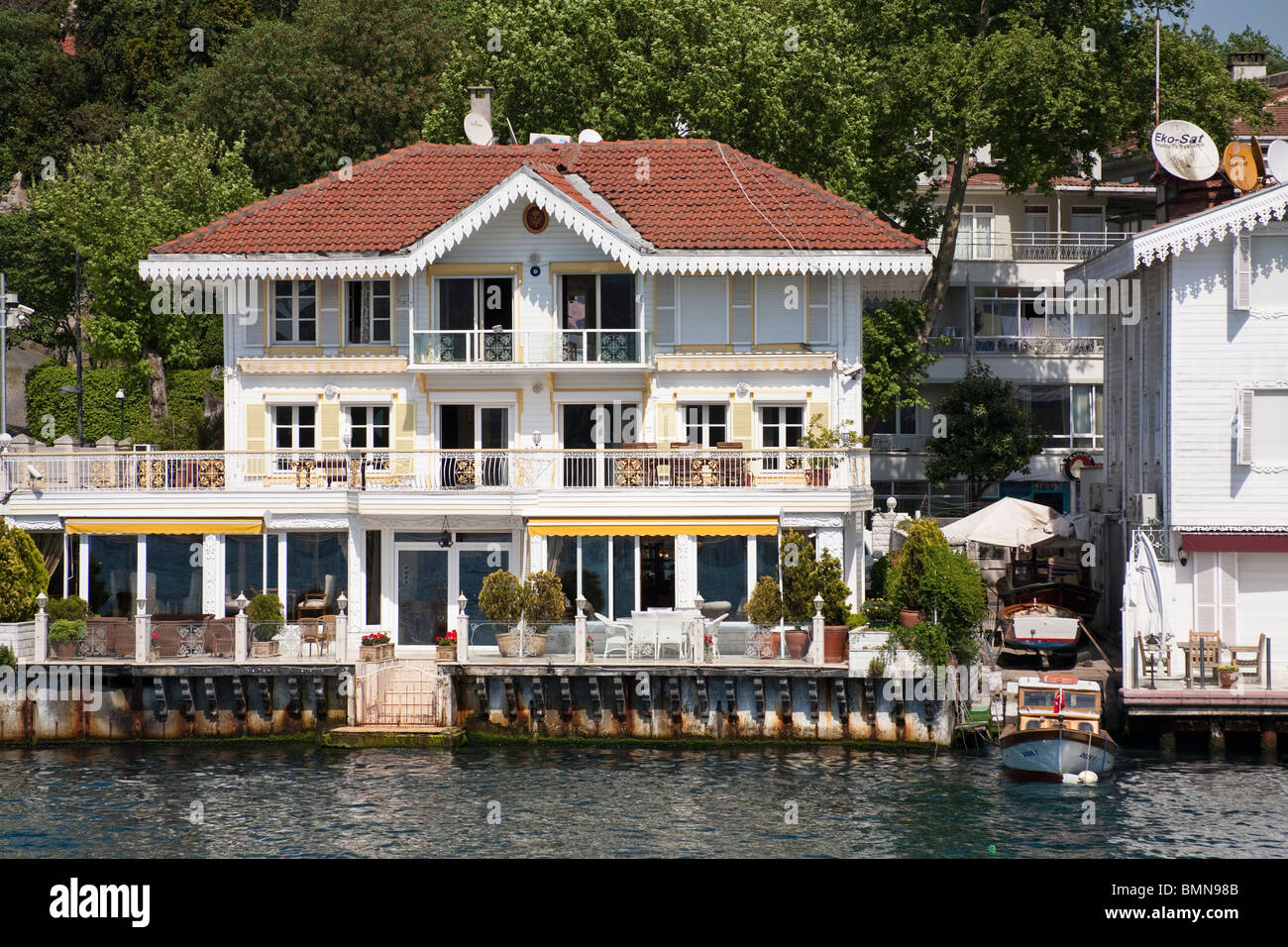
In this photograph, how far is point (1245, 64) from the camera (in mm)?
60188

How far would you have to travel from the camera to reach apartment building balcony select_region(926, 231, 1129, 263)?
63.0 meters

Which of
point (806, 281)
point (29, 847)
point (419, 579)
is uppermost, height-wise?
point (806, 281)

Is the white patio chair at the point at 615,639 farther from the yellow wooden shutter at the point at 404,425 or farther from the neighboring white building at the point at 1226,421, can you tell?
the neighboring white building at the point at 1226,421

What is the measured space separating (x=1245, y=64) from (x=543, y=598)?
41.1m

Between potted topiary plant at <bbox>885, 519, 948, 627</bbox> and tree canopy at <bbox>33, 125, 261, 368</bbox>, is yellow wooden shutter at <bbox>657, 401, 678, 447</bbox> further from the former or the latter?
tree canopy at <bbox>33, 125, 261, 368</bbox>

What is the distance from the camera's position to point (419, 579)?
118 feet

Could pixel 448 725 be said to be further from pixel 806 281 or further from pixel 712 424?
pixel 806 281

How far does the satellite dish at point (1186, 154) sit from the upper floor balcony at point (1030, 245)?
25.0 meters

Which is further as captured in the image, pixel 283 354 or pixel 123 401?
pixel 123 401

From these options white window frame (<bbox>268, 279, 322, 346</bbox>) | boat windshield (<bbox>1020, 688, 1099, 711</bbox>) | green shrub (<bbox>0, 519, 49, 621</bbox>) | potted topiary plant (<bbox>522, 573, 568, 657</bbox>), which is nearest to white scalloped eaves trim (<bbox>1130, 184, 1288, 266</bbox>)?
boat windshield (<bbox>1020, 688, 1099, 711</bbox>)

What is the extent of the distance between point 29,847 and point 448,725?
9486mm

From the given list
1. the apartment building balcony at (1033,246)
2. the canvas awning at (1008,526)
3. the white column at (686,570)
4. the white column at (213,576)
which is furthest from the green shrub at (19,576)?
the apartment building balcony at (1033,246)

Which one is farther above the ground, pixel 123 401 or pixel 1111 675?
pixel 123 401
